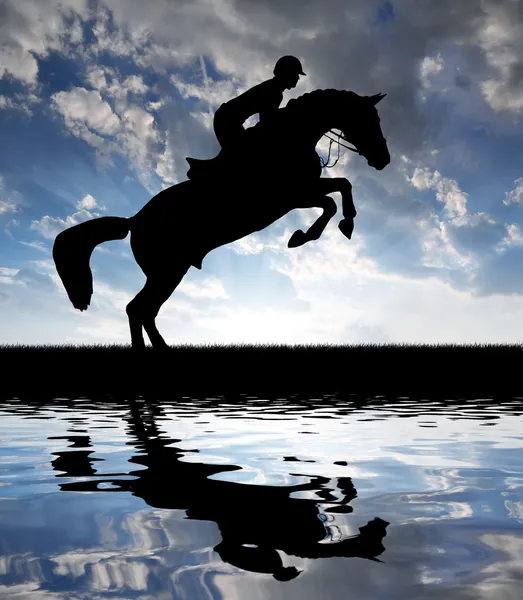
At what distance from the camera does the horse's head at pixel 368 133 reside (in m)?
9.47

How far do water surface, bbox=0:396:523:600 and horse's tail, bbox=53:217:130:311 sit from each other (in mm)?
4956

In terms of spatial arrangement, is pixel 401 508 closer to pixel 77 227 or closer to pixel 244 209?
pixel 244 209

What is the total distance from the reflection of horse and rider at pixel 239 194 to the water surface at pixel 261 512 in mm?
4884

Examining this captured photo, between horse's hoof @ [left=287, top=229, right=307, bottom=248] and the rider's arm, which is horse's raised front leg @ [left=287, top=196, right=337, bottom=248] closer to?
horse's hoof @ [left=287, top=229, right=307, bottom=248]

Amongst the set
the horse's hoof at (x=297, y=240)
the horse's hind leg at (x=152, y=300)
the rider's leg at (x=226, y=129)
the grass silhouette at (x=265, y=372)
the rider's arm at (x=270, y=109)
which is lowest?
the grass silhouette at (x=265, y=372)

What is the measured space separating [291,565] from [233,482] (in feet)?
4.17

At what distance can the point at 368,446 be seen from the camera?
435cm

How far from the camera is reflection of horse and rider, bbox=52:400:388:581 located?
2018 millimetres

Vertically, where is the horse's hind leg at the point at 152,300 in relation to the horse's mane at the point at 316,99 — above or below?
below

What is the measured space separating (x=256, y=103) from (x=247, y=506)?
24.3ft

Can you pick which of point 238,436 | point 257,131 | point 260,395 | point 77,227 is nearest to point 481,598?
point 238,436

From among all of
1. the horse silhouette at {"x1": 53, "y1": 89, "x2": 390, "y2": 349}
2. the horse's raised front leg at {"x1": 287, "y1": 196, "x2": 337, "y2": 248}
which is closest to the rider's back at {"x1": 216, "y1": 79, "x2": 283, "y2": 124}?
the horse silhouette at {"x1": 53, "y1": 89, "x2": 390, "y2": 349}

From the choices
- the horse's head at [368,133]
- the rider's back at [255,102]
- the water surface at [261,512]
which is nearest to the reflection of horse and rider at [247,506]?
the water surface at [261,512]

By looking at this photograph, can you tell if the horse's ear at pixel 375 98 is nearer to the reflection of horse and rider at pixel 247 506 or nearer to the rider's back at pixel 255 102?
the rider's back at pixel 255 102
